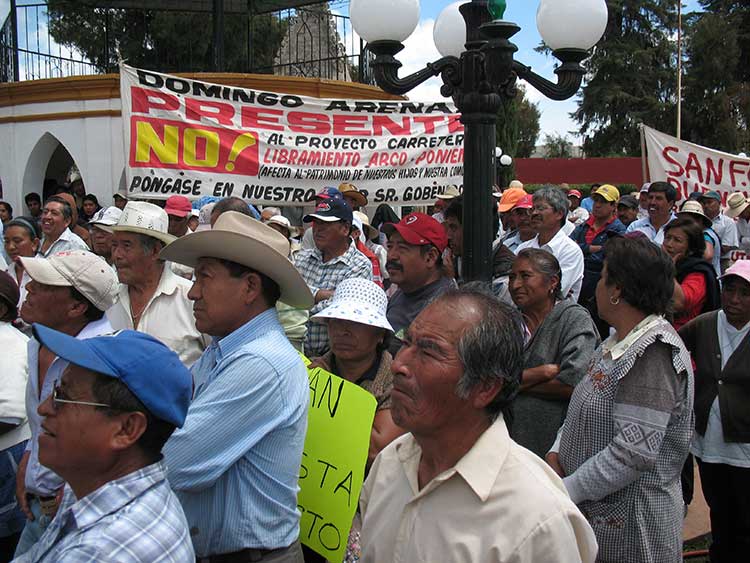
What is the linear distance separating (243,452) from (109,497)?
1.83 ft

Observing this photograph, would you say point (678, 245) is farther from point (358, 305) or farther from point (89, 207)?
point (89, 207)

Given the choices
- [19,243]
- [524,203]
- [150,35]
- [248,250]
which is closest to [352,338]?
[248,250]

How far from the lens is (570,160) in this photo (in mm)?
34844

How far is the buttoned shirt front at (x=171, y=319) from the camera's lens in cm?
381

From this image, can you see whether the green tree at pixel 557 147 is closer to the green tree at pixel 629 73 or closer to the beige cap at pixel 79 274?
the green tree at pixel 629 73

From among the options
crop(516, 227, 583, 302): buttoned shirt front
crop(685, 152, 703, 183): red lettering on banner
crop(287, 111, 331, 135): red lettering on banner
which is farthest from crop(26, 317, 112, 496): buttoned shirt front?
crop(685, 152, 703, 183): red lettering on banner

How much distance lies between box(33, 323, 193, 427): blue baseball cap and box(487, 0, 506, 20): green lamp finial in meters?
3.55

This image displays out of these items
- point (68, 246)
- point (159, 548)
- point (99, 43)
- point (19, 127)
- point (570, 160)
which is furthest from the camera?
point (570, 160)

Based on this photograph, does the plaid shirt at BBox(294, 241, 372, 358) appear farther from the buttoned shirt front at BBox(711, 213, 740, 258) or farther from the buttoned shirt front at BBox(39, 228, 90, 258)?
the buttoned shirt front at BBox(711, 213, 740, 258)

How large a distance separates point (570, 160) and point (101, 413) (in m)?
35.0

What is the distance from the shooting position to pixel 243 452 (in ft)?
7.40

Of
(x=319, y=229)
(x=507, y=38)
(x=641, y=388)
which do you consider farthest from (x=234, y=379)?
(x=507, y=38)

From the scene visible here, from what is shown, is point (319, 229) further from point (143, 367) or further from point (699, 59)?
point (699, 59)

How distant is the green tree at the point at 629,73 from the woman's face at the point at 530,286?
140 feet
